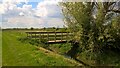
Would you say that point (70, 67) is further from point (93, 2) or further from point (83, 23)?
point (93, 2)

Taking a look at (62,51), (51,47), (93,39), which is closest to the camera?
(93,39)

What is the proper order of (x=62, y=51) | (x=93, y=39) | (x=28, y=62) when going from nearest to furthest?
(x=28, y=62)
(x=93, y=39)
(x=62, y=51)

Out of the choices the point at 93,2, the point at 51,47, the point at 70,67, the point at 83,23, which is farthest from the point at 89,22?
the point at 70,67

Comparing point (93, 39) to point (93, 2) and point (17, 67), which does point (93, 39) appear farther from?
point (17, 67)

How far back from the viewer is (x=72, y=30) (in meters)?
26.6

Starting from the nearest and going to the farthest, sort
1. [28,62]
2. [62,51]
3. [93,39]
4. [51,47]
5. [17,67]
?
[17,67] < [28,62] < [93,39] < [62,51] < [51,47]

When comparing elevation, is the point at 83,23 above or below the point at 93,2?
below

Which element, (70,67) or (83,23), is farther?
(83,23)

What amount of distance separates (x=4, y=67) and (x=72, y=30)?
12.0 m

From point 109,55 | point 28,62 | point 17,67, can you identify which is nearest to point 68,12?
point 109,55

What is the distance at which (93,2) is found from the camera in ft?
86.8

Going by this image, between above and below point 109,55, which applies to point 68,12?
above

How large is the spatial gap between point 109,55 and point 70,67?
34.1 feet

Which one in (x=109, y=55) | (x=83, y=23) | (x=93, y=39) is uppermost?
(x=83, y=23)
